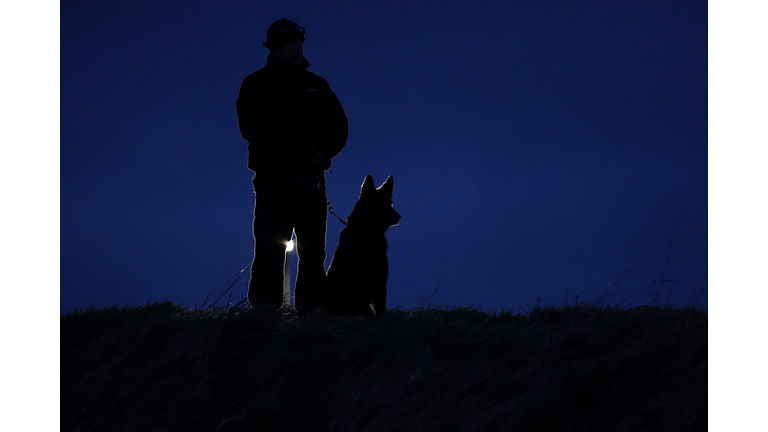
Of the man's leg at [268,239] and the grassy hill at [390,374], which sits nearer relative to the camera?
the grassy hill at [390,374]

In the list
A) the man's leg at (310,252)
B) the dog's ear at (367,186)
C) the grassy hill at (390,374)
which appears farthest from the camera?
the man's leg at (310,252)

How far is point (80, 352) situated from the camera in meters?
4.93

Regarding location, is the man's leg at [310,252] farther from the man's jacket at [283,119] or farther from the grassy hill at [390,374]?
the grassy hill at [390,374]

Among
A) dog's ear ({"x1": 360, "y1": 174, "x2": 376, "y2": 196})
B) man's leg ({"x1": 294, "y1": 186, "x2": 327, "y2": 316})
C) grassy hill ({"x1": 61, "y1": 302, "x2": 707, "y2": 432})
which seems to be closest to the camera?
grassy hill ({"x1": 61, "y1": 302, "x2": 707, "y2": 432})

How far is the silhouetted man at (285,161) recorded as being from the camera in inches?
219

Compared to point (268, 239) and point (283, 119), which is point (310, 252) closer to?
point (268, 239)

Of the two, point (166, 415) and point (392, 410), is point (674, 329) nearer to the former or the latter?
point (392, 410)

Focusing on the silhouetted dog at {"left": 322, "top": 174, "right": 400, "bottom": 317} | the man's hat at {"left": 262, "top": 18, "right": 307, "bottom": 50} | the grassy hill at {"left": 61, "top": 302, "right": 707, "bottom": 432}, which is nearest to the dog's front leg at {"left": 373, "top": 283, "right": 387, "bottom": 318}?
the silhouetted dog at {"left": 322, "top": 174, "right": 400, "bottom": 317}

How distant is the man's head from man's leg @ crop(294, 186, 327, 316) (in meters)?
1.40

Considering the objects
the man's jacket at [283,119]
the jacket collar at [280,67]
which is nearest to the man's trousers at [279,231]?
the man's jacket at [283,119]

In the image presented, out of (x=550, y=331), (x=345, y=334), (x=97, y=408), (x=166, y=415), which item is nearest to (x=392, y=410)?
(x=345, y=334)

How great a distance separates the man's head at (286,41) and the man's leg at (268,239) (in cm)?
131

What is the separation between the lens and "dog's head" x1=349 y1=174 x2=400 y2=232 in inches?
219

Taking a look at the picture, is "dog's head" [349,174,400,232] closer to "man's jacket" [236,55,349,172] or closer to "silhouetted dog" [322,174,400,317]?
"silhouetted dog" [322,174,400,317]
